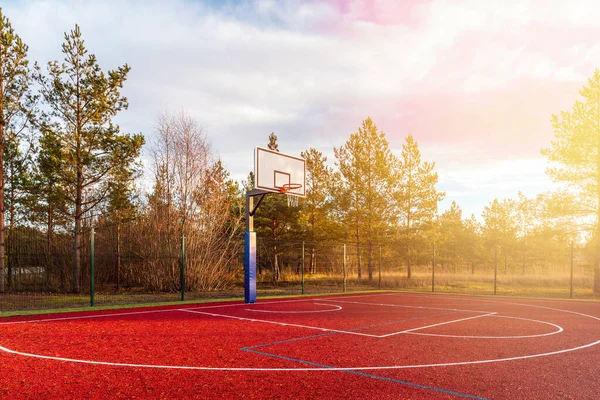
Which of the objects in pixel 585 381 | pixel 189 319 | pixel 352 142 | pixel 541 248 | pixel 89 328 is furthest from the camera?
pixel 541 248

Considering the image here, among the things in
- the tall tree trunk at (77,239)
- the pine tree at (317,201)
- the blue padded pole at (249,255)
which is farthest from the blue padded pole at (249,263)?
the pine tree at (317,201)

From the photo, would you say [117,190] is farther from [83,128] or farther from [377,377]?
[377,377]

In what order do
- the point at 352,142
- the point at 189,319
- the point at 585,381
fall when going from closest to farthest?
the point at 585,381 < the point at 189,319 < the point at 352,142

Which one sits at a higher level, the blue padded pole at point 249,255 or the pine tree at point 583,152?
the pine tree at point 583,152

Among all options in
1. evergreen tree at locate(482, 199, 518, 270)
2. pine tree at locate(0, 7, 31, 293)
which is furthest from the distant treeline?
evergreen tree at locate(482, 199, 518, 270)

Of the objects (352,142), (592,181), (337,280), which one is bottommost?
(337,280)

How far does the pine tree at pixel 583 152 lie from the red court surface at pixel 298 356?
10.7 meters

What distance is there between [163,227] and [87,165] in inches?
152

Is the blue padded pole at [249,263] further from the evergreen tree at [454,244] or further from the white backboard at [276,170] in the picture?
the evergreen tree at [454,244]

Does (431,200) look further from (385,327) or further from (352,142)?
(385,327)

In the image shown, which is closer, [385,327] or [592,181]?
[385,327]

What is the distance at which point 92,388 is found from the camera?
4977 mm

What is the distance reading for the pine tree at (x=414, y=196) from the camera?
94.3 feet

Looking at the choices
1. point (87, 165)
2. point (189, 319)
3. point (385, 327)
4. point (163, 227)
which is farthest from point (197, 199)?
point (385, 327)
